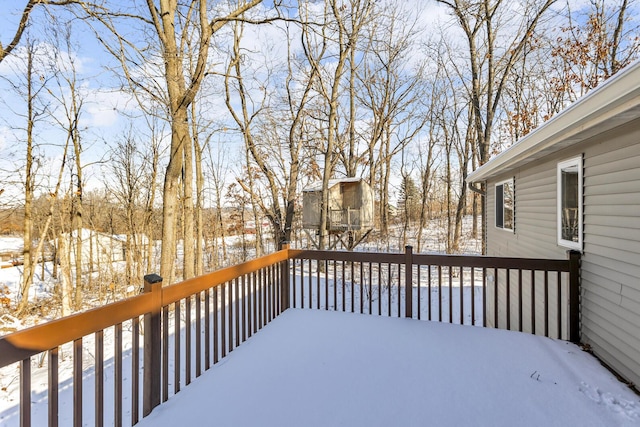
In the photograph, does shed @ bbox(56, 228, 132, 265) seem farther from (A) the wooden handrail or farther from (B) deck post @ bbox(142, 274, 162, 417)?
(B) deck post @ bbox(142, 274, 162, 417)

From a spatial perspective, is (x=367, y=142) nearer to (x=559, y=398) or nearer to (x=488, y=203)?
(x=488, y=203)

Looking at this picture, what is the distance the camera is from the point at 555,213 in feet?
13.0

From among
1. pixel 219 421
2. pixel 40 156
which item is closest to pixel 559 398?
pixel 219 421

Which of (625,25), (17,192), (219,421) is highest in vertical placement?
A: (625,25)

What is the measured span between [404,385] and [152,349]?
6.07 feet

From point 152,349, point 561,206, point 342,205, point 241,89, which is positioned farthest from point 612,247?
point 241,89

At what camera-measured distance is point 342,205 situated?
12109 millimetres

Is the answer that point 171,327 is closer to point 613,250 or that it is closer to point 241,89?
point 613,250

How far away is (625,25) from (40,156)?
60.8 ft

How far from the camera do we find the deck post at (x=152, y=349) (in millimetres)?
2029

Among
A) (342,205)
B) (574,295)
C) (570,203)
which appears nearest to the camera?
(574,295)

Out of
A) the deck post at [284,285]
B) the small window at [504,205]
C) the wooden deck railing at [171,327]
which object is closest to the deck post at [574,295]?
the wooden deck railing at [171,327]

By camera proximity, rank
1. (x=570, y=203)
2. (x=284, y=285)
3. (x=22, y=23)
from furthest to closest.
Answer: (x=22, y=23) < (x=284, y=285) < (x=570, y=203)

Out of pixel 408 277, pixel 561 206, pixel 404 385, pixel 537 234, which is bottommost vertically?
pixel 404 385
